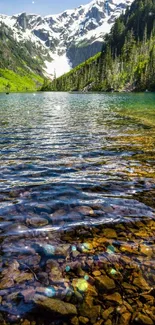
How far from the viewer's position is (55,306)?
463cm

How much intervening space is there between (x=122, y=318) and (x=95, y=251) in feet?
6.19

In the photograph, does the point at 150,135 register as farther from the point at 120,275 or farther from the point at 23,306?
the point at 23,306

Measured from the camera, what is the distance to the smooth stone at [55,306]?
452 centimetres

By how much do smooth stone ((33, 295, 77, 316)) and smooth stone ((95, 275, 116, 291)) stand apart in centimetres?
75

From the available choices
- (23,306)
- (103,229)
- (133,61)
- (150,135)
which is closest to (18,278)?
(23,306)

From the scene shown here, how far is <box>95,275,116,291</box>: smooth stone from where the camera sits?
5.10 m

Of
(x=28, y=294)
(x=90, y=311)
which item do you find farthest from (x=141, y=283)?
(x=28, y=294)

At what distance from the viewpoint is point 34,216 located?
7812mm

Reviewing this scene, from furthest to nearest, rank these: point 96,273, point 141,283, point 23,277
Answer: point 96,273 → point 23,277 → point 141,283

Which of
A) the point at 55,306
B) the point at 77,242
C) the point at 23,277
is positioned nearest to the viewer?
the point at 55,306

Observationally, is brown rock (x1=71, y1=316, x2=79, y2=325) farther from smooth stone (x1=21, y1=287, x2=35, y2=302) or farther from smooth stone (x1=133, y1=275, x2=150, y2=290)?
smooth stone (x1=133, y1=275, x2=150, y2=290)

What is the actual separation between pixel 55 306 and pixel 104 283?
1124 millimetres

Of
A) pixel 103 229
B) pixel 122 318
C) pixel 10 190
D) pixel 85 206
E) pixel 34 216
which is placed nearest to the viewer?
pixel 122 318

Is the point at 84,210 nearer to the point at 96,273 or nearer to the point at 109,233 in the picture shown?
the point at 109,233
